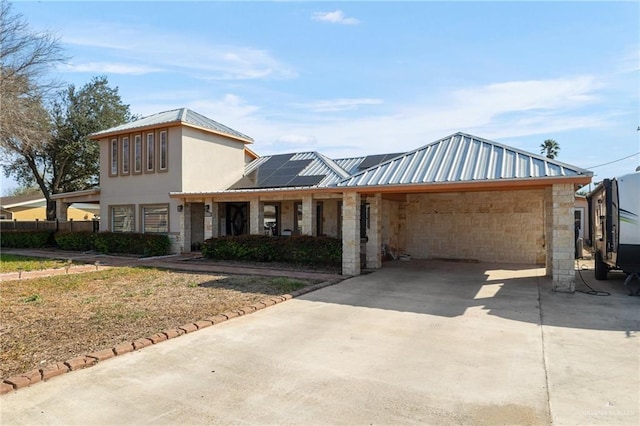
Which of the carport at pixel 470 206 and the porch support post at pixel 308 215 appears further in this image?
the porch support post at pixel 308 215

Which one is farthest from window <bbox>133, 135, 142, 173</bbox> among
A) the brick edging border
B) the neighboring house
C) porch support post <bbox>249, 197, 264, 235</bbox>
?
the neighboring house

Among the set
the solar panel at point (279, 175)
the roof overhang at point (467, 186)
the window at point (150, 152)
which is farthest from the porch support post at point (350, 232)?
the window at point (150, 152)

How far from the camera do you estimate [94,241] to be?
62.1 ft

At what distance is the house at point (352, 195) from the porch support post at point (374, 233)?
1.3 inches

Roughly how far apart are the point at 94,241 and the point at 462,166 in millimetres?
16749

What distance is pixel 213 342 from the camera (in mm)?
5797

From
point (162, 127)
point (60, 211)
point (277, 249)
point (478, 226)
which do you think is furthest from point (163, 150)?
point (478, 226)

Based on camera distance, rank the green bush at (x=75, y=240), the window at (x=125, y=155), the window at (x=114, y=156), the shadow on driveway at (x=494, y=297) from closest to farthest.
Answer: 1. the shadow on driveway at (x=494, y=297)
2. the green bush at (x=75, y=240)
3. the window at (x=125, y=155)
4. the window at (x=114, y=156)

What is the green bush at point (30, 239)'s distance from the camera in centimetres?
2131

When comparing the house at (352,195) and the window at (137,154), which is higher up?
the window at (137,154)

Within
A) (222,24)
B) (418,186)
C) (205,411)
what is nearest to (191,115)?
(222,24)

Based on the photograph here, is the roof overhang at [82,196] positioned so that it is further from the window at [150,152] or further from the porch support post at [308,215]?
the porch support post at [308,215]

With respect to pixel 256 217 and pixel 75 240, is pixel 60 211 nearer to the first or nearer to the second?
pixel 75 240

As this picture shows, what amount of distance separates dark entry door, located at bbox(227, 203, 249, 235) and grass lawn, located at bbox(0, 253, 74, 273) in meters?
7.17
